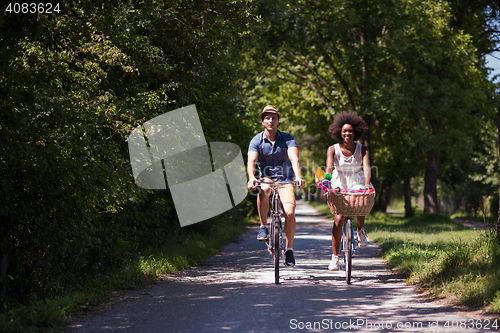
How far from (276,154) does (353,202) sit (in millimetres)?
1294

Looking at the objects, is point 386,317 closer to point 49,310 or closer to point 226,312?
point 226,312

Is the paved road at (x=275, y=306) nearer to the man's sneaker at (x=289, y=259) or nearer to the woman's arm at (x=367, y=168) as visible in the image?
the man's sneaker at (x=289, y=259)

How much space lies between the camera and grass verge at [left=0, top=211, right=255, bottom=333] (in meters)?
4.96

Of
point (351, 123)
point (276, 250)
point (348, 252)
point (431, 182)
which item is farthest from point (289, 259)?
point (431, 182)

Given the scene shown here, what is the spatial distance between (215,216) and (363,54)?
1026 centimetres

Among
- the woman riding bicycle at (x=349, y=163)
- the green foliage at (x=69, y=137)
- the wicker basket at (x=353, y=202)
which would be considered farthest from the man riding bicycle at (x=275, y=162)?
the green foliage at (x=69, y=137)

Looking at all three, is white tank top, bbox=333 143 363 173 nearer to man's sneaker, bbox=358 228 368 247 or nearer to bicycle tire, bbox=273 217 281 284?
man's sneaker, bbox=358 228 368 247

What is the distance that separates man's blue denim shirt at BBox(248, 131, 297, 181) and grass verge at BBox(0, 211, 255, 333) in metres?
2.51

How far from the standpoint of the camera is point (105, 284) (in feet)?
23.7

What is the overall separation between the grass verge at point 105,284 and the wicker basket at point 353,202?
302 cm

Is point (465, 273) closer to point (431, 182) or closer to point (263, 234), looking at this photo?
point (263, 234)

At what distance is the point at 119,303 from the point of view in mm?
6258

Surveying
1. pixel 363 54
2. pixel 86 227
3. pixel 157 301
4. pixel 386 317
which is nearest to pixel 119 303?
pixel 157 301

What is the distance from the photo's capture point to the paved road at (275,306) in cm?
494
